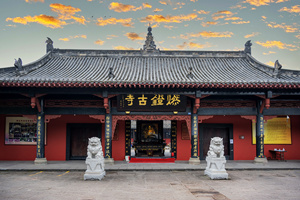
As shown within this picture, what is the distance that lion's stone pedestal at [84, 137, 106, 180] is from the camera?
9.41m

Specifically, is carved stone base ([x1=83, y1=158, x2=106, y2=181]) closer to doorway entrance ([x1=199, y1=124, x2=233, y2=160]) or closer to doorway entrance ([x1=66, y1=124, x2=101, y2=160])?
doorway entrance ([x1=66, y1=124, x2=101, y2=160])

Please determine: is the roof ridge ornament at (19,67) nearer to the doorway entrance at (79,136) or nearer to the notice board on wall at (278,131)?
the doorway entrance at (79,136)

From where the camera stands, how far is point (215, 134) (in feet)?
47.6

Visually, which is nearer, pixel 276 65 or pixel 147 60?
pixel 276 65

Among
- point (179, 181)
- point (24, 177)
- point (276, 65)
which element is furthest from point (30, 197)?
point (276, 65)

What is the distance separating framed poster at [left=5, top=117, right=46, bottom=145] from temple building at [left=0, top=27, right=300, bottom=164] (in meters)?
0.05

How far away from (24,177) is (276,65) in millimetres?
12487

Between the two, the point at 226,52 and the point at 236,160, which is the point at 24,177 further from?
the point at 226,52

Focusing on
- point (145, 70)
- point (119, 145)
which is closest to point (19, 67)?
point (119, 145)

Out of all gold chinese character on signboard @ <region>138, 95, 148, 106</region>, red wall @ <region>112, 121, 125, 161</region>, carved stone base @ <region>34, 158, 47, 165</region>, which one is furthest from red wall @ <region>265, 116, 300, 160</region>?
carved stone base @ <region>34, 158, 47, 165</region>

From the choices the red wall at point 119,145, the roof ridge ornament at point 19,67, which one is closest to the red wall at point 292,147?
the red wall at point 119,145

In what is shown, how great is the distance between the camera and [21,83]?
11.1 meters

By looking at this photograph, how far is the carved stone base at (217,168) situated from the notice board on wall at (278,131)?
19.4 feet

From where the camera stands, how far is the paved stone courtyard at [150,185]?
290 inches
